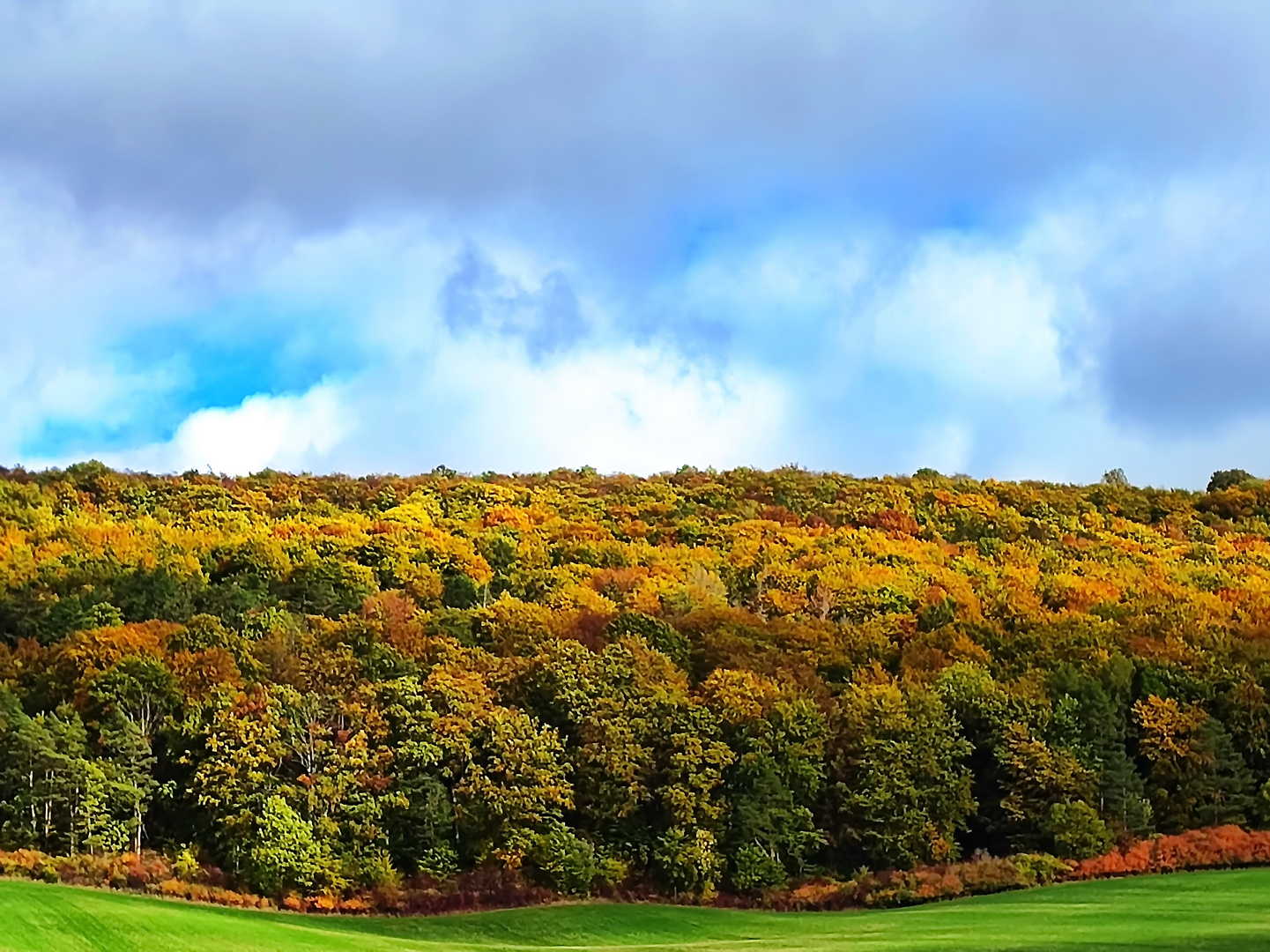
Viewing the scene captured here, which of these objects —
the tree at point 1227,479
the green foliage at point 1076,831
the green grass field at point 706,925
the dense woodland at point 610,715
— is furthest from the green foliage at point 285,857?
the tree at point 1227,479

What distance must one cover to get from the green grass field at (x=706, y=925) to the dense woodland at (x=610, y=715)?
19.7 ft

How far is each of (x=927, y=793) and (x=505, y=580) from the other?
105ft

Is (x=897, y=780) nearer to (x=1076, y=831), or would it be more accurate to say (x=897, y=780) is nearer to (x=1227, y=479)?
(x=1076, y=831)

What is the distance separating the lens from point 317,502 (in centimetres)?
10738

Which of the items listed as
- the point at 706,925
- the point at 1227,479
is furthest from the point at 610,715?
the point at 1227,479

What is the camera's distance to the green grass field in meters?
33.2

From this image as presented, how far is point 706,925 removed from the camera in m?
45.0

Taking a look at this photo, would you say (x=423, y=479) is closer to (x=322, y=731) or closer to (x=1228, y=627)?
(x=322, y=731)

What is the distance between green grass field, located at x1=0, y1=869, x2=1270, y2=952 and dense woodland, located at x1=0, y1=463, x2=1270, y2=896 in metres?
6.01

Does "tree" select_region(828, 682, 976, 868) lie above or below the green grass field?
above

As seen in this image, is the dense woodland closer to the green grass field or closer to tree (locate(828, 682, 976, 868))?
tree (locate(828, 682, 976, 868))

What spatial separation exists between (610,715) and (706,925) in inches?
517

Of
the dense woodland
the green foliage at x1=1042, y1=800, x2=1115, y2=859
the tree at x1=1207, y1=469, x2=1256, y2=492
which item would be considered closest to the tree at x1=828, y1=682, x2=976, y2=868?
the dense woodland

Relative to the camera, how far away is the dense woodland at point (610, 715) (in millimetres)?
52500
